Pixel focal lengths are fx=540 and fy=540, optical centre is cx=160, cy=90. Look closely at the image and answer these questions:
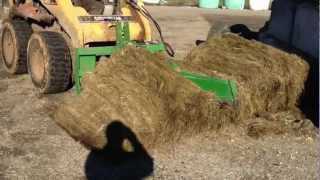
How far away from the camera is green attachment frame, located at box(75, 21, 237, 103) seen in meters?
7.59

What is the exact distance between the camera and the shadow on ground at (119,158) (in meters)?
6.44

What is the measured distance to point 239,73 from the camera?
7.98m

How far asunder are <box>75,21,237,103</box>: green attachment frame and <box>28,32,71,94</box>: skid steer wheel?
0.42m

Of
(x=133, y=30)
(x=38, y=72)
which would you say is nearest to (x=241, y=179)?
(x=133, y=30)

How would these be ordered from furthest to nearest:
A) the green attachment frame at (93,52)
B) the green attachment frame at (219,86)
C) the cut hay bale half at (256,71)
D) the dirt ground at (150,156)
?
the green attachment frame at (93,52) → the cut hay bale half at (256,71) → the green attachment frame at (219,86) → the dirt ground at (150,156)

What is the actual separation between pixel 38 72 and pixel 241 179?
13.6 feet

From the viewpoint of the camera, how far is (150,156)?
679 centimetres

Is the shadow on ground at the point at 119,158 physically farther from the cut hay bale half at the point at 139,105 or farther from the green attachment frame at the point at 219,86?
the green attachment frame at the point at 219,86

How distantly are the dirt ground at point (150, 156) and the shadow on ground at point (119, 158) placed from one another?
12mm

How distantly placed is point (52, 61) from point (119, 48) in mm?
1104

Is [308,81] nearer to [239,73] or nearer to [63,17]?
[239,73]

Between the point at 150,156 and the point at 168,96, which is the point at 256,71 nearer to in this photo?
the point at 168,96

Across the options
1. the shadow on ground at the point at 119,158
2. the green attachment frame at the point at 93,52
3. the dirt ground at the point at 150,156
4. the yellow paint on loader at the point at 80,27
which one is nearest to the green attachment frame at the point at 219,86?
the dirt ground at the point at 150,156

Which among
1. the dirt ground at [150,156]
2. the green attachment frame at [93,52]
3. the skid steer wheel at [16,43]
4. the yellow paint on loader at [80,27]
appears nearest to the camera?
the dirt ground at [150,156]
